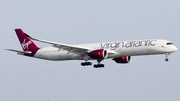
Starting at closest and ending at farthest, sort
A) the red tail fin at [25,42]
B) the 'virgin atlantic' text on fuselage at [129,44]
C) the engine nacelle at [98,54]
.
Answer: the engine nacelle at [98,54] → the 'virgin atlantic' text on fuselage at [129,44] → the red tail fin at [25,42]

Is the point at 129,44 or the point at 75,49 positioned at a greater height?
the point at 129,44

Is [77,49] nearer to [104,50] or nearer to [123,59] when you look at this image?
[104,50]

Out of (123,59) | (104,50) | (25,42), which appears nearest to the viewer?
(104,50)

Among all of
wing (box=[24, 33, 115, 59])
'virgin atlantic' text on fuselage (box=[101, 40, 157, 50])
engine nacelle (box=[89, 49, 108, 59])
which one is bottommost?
engine nacelle (box=[89, 49, 108, 59])

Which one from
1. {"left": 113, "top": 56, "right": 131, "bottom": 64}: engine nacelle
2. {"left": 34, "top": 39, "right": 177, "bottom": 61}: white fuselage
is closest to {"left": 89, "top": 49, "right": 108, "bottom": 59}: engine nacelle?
{"left": 34, "top": 39, "right": 177, "bottom": 61}: white fuselage

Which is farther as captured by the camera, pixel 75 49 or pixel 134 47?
pixel 75 49

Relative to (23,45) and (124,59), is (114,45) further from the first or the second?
(23,45)

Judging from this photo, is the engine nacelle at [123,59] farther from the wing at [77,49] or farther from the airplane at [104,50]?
the wing at [77,49]

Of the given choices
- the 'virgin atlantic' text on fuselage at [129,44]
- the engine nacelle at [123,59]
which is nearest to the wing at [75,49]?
the 'virgin atlantic' text on fuselage at [129,44]

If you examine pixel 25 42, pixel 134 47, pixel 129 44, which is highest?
pixel 25 42

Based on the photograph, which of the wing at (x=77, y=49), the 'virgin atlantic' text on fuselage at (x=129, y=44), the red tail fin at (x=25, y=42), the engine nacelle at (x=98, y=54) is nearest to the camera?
the engine nacelle at (x=98, y=54)

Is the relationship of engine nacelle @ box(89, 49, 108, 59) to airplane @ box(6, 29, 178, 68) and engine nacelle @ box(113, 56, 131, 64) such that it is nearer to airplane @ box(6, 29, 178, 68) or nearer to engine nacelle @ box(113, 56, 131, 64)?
airplane @ box(6, 29, 178, 68)

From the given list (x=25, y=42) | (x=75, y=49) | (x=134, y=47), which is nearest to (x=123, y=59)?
(x=134, y=47)

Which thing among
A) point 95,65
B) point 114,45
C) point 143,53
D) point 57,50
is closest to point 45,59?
point 57,50
